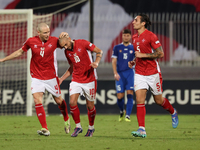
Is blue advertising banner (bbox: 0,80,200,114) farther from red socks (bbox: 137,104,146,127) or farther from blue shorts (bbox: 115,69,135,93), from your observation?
red socks (bbox: 137,104,146,127)

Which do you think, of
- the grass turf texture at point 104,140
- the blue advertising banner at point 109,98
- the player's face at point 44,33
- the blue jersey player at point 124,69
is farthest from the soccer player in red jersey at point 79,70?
the blue advertising banner at point 109,98

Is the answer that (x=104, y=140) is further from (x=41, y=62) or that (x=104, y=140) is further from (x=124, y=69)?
(x=124, y=69)

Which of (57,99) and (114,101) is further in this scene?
(114,101)

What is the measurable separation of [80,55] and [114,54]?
3.48 meters

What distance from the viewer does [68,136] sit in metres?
6.93

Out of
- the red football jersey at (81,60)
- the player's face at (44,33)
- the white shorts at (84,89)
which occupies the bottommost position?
the white shorts at (84,89)

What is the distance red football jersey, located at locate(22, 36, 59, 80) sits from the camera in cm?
712

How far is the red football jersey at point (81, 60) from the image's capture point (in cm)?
691

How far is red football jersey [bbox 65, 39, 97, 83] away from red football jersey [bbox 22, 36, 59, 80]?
0.38 m

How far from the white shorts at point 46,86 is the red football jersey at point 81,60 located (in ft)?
1.58

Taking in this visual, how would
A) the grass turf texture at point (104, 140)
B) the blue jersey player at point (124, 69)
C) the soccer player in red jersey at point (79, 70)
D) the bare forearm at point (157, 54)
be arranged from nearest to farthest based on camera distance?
the grass turf texture at point (104, 140) → the bare forearm at point (157, 54) → the soccer player in red jersey at point (79, 70) → the blue jersey player at point (124, 69)

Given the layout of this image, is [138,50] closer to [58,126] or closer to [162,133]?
[162,133]

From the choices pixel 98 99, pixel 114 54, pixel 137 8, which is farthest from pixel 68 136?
pixel 137 8

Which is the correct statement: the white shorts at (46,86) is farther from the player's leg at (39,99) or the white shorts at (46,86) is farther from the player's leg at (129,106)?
the player's leg at (129,106)
